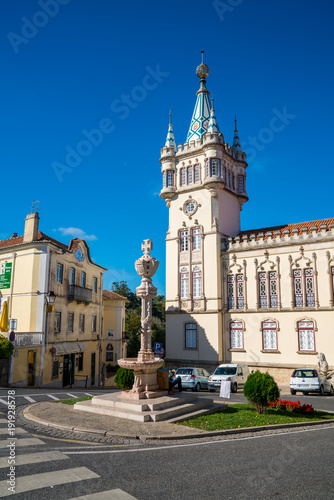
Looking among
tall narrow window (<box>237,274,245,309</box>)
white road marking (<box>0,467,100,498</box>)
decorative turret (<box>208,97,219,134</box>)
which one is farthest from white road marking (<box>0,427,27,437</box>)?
decorative turret (<box>208,97,219,134</box>)

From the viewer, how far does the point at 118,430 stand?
35.8 feet

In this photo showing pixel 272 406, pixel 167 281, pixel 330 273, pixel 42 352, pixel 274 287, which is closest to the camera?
pixel 272 406

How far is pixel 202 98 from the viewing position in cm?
4078

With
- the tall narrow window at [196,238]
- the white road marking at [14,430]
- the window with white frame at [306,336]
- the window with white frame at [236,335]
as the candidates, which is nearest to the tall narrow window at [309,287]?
the window with white frame at [306,336]

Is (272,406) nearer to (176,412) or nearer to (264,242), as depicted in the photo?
(176,412)

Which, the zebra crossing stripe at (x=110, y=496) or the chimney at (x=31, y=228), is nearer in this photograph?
the zebra crossing stripe at (x=110, y=496)

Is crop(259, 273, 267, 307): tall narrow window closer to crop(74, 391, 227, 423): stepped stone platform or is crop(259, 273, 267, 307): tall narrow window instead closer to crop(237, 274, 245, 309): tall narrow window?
crop(237, 274, 245, 309): tall narrow window

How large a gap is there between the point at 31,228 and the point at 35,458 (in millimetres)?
23762

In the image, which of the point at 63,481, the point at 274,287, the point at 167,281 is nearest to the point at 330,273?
the point at 274,287

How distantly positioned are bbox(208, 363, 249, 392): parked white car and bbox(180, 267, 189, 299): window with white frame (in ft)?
34.8

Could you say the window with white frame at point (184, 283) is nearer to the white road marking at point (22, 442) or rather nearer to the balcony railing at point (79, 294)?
the balcony railing at point (79, 294)

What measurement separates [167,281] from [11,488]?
30.6 metres

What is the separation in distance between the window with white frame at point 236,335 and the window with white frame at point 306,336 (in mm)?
4819

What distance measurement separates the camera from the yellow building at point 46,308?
2625cm
